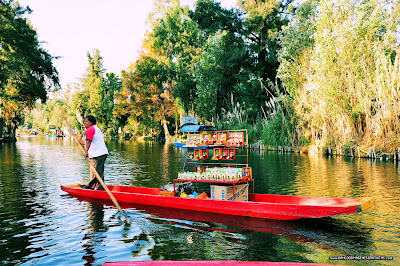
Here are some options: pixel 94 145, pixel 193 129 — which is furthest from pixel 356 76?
pixel 94 145

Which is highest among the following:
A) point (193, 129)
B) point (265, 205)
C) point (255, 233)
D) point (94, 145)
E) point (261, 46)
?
point (261, 46)

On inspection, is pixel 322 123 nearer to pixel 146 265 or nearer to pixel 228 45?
pixel 228 45

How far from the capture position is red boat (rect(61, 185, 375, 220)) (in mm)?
8688

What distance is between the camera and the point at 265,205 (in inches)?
374

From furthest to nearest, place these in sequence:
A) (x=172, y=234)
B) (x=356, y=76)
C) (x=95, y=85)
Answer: (x=95, y=85), (x=356, y=76), (x=172, y=234)

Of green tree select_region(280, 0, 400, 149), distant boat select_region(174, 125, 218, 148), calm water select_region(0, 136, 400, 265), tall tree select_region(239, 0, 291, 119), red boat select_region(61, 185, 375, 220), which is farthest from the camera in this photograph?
tall tree select_region(239, 0, 291, 119)

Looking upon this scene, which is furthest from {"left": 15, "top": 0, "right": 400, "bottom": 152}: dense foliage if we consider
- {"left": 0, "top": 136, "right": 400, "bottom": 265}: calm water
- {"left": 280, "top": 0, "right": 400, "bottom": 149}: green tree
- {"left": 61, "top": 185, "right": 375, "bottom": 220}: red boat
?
{"left": 61, "top": 185, "right": 375, "bottom": 220}: red boat

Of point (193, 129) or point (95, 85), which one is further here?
point (95, 85)

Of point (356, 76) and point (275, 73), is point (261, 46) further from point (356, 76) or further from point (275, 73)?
point (356, 76)

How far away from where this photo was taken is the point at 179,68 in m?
58.0

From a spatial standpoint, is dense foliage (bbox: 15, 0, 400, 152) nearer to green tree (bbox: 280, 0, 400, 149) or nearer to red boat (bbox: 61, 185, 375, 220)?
green tree (bbox: 280, 0, 400, 149)

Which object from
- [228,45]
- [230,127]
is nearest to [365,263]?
[230,127]

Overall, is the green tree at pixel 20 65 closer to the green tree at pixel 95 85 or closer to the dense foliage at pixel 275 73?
the dense foliage at pixel 275 73

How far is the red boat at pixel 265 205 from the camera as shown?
869cm
